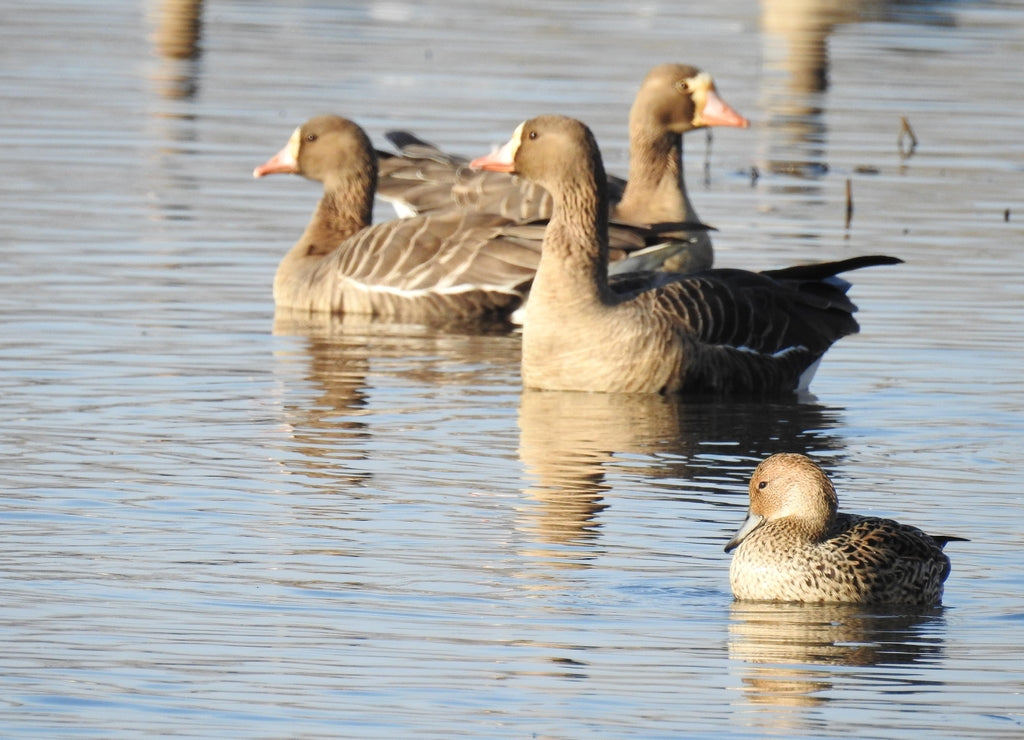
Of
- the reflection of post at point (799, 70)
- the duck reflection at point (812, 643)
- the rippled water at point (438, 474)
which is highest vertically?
the reflection of post at point (799, 70)

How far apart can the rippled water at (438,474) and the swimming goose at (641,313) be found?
255 mm

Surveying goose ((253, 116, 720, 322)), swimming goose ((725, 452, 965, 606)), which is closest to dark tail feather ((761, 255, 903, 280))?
goose ((253, 116, 720, 322))

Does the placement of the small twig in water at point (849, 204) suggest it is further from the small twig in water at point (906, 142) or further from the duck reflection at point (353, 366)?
the duck reflection at point (353, 366)

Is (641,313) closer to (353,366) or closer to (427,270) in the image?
(353,366)

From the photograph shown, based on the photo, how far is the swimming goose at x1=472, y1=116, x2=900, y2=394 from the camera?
1225 centimetres

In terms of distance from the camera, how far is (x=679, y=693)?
6723 mm

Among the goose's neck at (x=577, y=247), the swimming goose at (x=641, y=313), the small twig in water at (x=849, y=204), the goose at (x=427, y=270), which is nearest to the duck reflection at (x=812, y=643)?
the swimming goose at (x=641, y=313)

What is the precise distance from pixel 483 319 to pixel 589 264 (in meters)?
2.97

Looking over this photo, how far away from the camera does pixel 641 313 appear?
12.2 m

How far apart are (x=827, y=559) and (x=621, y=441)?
10.3ft

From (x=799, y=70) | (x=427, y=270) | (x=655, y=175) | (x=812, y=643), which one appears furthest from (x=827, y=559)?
(x=799, y=70)

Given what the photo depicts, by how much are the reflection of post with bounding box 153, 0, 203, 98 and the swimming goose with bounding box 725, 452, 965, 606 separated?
1859cm

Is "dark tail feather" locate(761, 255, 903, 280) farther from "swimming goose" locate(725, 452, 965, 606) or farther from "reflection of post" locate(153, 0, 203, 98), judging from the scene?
"reflection of post" locate(153, 0, 203, 98)

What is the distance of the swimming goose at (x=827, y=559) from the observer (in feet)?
25.8
